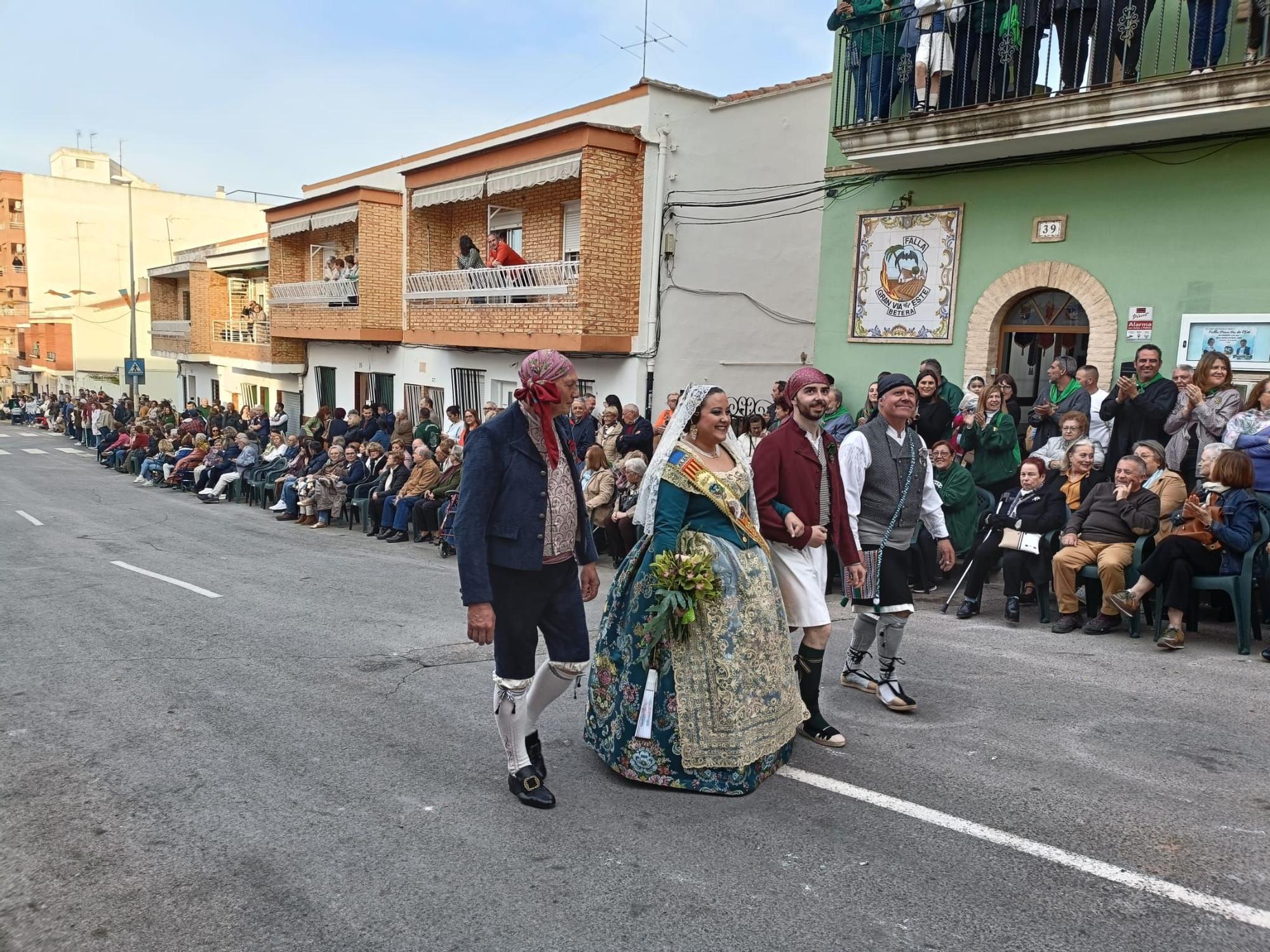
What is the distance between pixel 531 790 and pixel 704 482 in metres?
1.64

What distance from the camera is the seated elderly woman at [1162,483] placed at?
24.2ft

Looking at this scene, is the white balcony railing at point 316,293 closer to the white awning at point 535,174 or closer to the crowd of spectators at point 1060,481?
the white awning at point 535,174

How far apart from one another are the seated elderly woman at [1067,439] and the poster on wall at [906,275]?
3.05m

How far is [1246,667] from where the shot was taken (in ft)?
21.2

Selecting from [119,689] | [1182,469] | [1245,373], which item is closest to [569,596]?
[119,689]

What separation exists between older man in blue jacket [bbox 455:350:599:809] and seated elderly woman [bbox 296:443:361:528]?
39.6ft

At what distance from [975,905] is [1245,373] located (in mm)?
8158

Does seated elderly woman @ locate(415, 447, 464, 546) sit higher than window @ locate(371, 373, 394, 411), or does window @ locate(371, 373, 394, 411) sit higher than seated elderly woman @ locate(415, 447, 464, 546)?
window @ locate(371, 373, 394, 411)

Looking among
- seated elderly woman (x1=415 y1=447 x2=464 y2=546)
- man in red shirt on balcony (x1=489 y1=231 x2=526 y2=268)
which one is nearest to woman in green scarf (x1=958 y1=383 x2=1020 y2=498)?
seated elderly woman (x1=415 y1=447 x2=464 y2=546)

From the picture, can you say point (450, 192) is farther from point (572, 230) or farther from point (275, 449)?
point (275, 449)

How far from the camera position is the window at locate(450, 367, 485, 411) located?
66.1ft

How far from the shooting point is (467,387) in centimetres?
2059

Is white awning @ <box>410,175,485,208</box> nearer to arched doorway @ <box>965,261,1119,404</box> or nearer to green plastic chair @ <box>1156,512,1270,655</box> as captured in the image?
arched doorway @ <box>965,261,1119,404</box>

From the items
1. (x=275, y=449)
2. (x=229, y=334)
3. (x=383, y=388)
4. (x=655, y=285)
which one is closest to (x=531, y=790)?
(x=655, y=285)
